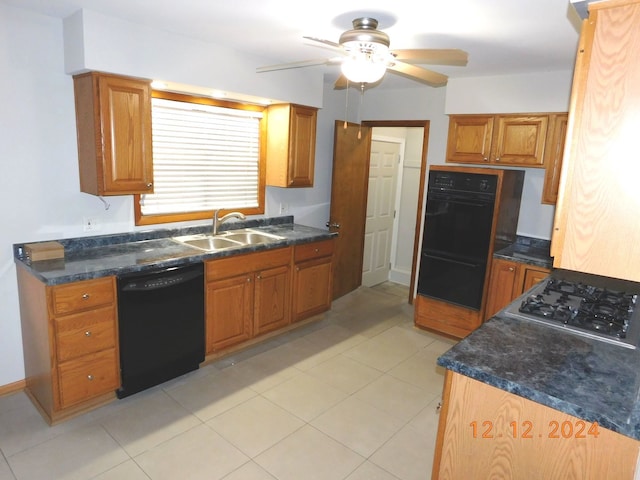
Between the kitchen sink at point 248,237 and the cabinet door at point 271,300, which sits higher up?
the kitchen sink at point 248,237

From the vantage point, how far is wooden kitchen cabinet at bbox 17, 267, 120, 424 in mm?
2449

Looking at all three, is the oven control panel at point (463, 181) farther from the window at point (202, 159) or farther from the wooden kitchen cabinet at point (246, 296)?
the window at point (202, 159)

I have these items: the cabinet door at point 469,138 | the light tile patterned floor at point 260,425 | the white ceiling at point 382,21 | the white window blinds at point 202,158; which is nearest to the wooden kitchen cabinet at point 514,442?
the light tile patterned floor at point 260,425

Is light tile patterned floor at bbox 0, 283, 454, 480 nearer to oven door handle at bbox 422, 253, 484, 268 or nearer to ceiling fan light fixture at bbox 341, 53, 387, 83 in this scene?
oven door handle at bbox 422, 253, 484, 268

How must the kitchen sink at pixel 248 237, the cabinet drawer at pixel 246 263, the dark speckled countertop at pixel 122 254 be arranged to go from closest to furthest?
the dark speckled countertop at pixel 122 254
the cabinet drawer at pixel 246 263
the kitchen sink at pixel 248 237

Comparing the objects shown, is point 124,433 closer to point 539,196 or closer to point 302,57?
point 302,57

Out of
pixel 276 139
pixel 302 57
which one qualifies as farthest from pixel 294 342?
pixel 302 57

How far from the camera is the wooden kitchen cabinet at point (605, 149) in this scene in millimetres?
1220

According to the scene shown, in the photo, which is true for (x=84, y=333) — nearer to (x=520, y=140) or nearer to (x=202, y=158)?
(x=202, y=158)

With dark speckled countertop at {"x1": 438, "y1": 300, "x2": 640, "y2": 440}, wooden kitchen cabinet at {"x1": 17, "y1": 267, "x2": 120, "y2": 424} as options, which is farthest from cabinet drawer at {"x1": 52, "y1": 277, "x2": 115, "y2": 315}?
dark speckled countertop at {"x1": 438, "y1": 300, "x2": 640, "y2": 440}

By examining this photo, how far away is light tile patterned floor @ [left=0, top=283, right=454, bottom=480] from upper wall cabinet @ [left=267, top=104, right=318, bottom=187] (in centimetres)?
158

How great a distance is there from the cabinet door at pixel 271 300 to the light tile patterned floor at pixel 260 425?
0.22 metres

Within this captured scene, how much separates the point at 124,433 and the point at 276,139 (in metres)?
2.69

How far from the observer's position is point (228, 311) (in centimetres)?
337
